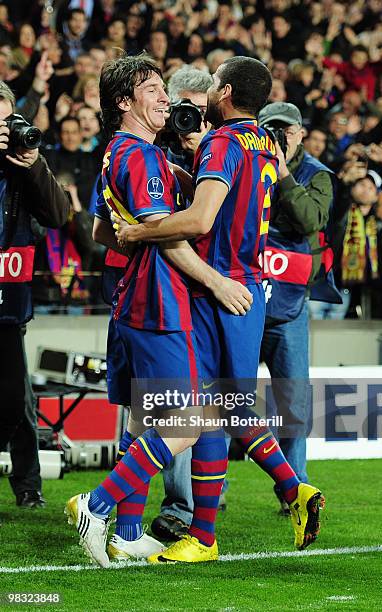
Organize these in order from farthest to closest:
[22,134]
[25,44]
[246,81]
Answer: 1. [25,44]
2. [22,134]
3. [246,81]

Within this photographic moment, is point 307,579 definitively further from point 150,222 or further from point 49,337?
point 49,337

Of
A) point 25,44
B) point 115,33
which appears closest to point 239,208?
point 25,44

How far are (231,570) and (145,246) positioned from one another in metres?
1.27

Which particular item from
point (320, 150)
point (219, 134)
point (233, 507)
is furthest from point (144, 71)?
point (320, 150)

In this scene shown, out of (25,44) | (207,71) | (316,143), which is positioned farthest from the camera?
(25,44)

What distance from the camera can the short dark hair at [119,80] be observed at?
4371 millimetres

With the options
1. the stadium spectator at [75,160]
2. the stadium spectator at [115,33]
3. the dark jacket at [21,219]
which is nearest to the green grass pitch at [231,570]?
the dark jacket at [21,219]

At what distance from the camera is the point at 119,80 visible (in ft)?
14.4

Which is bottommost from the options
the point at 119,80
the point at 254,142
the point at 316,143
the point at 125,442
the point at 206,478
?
the point at 206,478

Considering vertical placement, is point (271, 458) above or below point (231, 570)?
above

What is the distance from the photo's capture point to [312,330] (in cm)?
936

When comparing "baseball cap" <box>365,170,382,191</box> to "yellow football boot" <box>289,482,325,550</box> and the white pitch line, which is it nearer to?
the white pitch line

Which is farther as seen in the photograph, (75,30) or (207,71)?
(75,30)

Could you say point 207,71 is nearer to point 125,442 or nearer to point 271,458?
point 125,442
